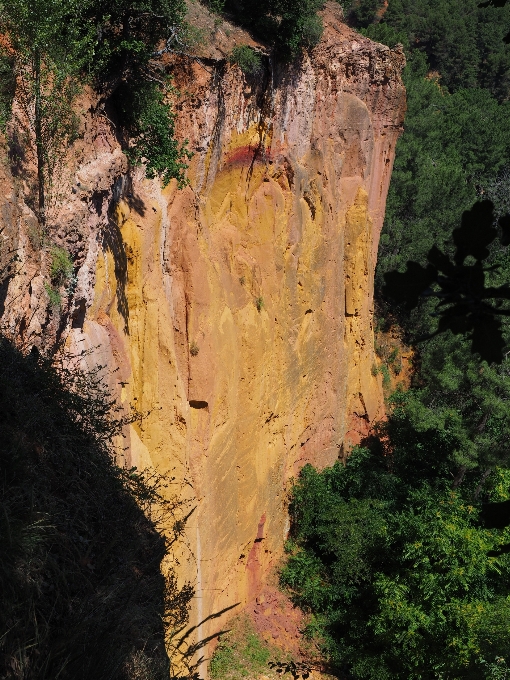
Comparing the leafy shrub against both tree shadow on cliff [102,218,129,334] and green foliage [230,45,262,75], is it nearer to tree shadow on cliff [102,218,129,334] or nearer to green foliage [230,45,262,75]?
green foliage [230,45,262,75]

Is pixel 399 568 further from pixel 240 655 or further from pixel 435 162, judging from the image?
pixel 435 162

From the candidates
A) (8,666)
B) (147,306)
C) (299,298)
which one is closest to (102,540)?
(8,666)

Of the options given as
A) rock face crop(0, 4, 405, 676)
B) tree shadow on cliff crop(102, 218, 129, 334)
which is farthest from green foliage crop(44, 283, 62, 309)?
tree shadow on cliff crop(102, 218, 129, 334)

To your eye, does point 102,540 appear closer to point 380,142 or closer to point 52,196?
point 52,196

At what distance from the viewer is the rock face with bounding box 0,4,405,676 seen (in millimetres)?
9281

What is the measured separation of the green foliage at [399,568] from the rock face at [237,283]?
2.73ft

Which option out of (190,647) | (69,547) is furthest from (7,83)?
(190,647)

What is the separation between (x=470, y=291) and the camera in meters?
2.26

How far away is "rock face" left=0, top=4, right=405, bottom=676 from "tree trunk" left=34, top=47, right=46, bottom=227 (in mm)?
259

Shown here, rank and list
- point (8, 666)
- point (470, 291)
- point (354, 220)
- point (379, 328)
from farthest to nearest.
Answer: point (379, 328)
point (354, 220)
point (8, 666)
point (470, 291)

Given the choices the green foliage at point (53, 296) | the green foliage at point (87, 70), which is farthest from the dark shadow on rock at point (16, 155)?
the green foliage at point (53, 296)

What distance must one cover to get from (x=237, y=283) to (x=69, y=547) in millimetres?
8057

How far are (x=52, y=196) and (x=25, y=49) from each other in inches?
60.6

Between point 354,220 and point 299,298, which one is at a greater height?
point 354,220
